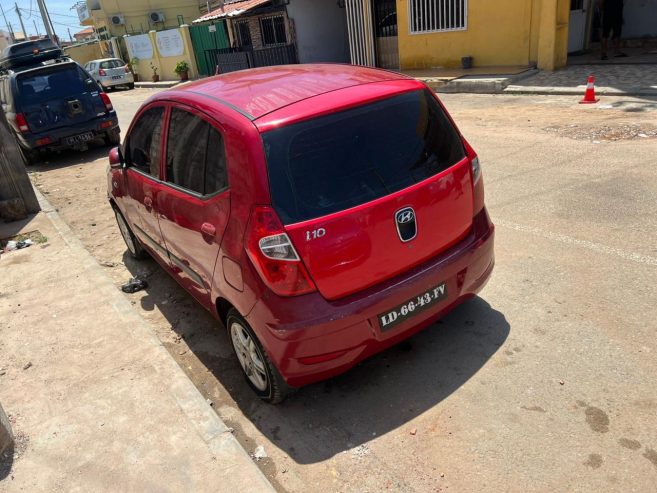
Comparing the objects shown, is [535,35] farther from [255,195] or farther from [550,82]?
[255,195]

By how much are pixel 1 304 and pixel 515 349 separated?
439cm

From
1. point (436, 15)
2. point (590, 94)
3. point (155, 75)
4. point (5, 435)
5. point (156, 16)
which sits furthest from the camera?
point (156, 16)

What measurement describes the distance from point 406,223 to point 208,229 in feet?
3.86

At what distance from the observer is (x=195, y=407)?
3.06 m

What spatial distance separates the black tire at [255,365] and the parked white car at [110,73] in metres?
26.1

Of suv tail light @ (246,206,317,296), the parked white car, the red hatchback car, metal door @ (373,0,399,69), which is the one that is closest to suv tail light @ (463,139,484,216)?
the red hatchback car

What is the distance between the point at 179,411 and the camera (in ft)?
10.0

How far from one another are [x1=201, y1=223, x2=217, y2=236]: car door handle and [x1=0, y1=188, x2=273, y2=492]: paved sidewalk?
38.7 inches

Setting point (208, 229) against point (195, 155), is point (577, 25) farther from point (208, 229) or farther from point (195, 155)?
point (208, 229)

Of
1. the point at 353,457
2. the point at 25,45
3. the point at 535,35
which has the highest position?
the point at 25,45

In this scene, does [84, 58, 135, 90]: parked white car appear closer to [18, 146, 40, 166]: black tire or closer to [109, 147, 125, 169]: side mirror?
[18, 146, 40, 166]: black tire

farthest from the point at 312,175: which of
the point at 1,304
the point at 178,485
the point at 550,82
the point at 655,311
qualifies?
the point at 550,82

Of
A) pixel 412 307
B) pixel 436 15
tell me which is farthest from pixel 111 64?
pixel 412 307

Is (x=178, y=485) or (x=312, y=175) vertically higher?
(x=312, y=175)
